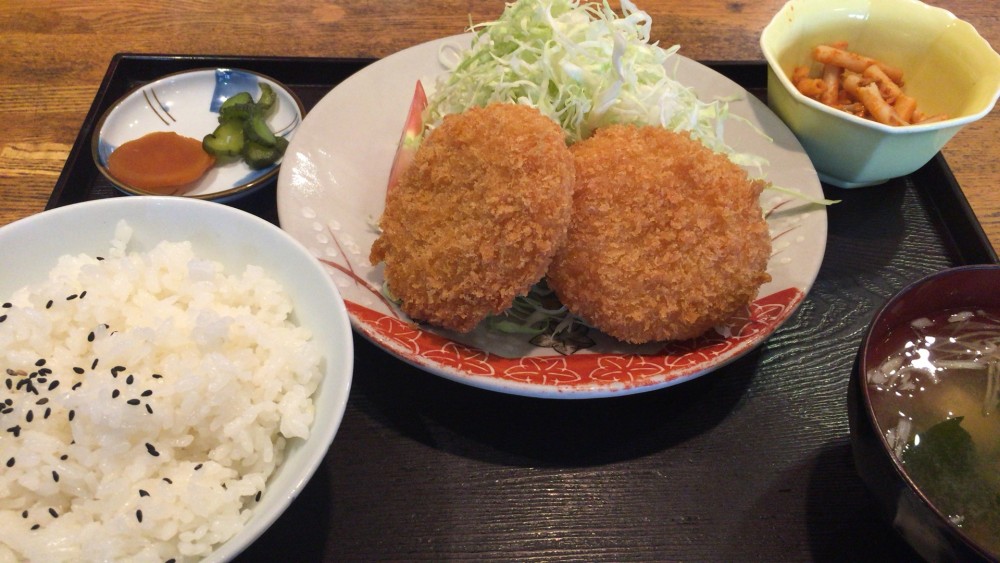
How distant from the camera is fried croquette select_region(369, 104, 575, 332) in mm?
1605

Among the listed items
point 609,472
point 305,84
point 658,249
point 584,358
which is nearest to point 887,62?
point 658,249

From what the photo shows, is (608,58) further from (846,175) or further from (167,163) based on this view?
(167,163)

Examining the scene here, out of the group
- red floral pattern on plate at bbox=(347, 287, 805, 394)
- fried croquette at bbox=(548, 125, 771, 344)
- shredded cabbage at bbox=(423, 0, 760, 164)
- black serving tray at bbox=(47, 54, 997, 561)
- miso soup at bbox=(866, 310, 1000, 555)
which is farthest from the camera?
shredded cabbage at bbox=(423, 0, 760, 164)

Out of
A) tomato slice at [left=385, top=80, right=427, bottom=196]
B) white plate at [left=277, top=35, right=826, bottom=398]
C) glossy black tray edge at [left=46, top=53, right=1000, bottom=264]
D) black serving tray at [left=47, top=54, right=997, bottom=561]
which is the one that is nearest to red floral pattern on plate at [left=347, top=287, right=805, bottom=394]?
white plate at [left=277, top=35, right=826, bottom=398]

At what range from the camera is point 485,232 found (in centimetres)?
164

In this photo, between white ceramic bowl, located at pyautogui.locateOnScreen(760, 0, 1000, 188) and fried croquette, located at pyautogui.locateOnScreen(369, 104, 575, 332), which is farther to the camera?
white ceramic bowl, located at pyautogui.locateOnScreen(760, 0, 1000, 188)

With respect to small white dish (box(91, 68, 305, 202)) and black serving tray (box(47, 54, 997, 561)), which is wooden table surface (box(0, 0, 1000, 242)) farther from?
black serving tray (box(47, 54, 997, 561))

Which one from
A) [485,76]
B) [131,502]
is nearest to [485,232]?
[485,76]

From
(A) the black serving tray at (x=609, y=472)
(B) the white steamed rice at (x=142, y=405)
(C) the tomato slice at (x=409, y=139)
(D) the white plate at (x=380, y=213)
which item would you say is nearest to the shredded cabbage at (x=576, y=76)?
(C) the tomato slice at (x=409, y=139)

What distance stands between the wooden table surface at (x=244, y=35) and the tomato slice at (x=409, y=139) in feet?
2.54

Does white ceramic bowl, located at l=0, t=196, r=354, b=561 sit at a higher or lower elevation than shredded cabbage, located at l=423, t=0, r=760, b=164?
lower

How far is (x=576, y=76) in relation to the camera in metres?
2.05

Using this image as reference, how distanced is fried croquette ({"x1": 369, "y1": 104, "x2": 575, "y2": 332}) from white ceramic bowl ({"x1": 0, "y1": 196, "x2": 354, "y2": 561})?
40 centimetres

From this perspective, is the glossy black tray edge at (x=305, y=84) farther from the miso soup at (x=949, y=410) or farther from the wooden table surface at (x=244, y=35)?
the miso soup at (x=949, y=410)
